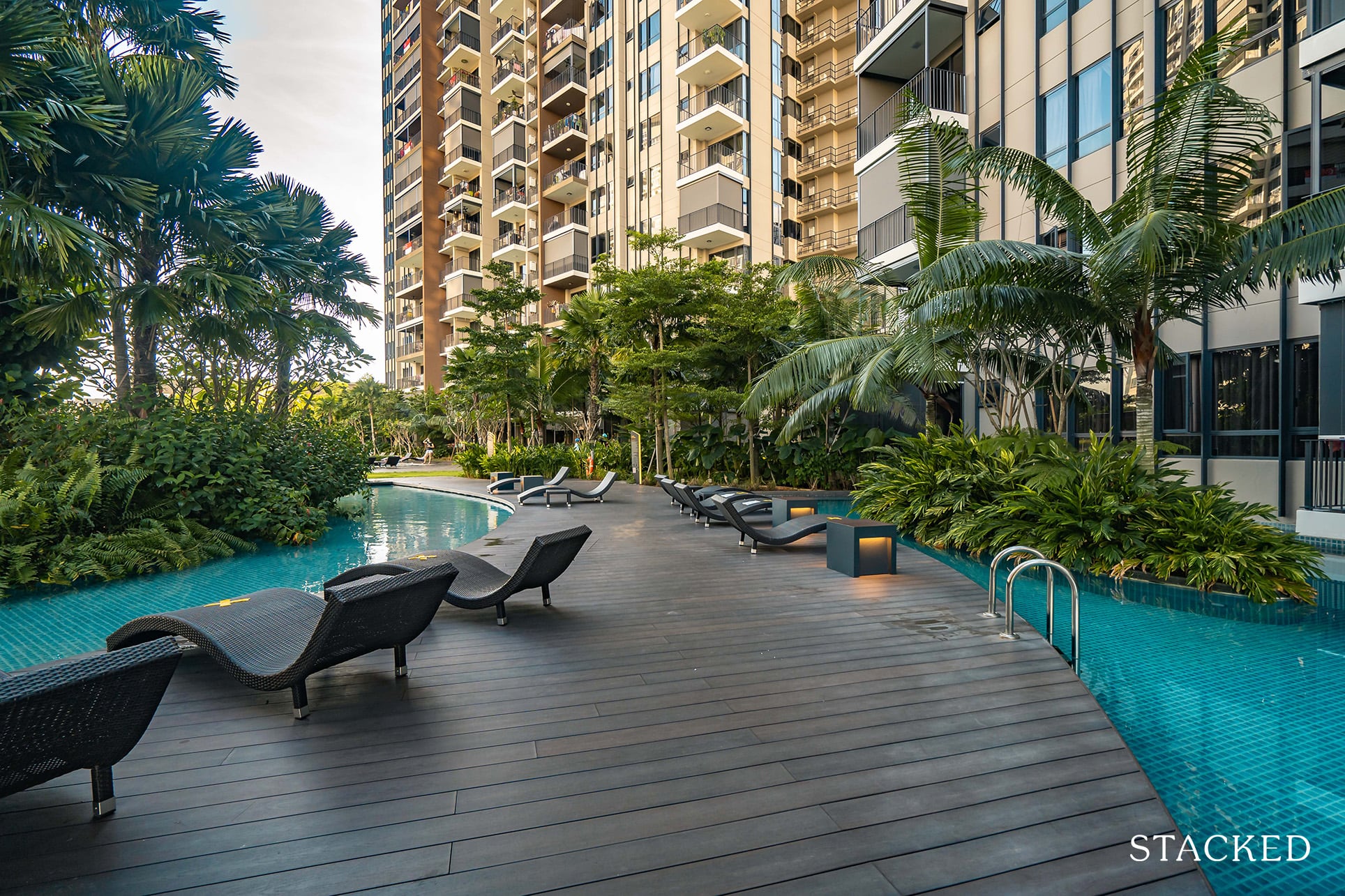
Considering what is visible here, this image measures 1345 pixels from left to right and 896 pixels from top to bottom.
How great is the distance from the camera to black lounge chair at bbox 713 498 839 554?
28.2ft

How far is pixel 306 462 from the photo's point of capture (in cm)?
1312

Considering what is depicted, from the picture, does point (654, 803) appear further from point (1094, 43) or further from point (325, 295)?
point (1094, 43)

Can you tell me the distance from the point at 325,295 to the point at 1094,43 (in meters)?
18.9

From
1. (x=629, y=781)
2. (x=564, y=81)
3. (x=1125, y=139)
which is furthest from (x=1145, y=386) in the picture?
(x=564, y=81)

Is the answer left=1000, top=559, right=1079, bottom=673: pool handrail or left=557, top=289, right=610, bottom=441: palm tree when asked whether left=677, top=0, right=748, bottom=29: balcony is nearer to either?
left=557, top=289, right=610, bottom=441: palm tree

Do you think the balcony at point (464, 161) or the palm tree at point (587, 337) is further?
the balcony at point (464, 161)

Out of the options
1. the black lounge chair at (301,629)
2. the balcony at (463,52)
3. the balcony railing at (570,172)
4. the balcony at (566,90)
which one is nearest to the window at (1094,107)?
the black lounge chair at (301,629)

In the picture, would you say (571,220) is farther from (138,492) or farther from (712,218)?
(138,492)

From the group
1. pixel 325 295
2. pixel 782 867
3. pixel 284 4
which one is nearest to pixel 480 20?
pixel 284 4

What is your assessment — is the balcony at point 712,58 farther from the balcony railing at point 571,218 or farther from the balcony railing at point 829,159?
the balcony railing at point 571,218

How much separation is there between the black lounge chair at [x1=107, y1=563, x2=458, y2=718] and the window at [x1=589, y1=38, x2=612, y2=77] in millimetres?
35477

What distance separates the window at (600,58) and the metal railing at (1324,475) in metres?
33.0

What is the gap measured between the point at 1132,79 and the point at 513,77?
35786 millimetres

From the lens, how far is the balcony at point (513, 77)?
3850 centimetres
